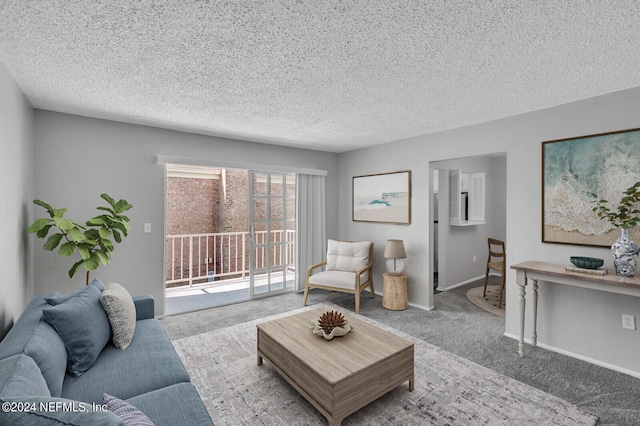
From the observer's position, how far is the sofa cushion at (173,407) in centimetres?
141

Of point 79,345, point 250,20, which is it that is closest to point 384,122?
point 250,20

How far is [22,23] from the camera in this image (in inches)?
65.7

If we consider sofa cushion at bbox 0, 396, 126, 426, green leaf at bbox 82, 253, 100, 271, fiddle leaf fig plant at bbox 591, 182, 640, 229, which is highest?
fiddle leaf fig plant at bbox 591, 182, 640, 229

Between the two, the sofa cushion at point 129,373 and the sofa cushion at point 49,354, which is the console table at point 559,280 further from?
the sofa cushion at point 49,354

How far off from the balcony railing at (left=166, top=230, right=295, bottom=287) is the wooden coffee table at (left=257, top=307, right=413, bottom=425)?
2500 millimetres

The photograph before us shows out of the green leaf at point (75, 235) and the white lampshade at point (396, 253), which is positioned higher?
the green leaf at point (75, 235)

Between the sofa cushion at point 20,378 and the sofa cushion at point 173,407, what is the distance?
0.43 metres

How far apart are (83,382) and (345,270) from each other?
342 cm

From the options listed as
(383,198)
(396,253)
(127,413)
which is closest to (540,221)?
(396,253)

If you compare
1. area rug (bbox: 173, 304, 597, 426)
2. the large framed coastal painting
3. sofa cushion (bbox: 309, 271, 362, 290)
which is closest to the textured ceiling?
the large framed coastal painting

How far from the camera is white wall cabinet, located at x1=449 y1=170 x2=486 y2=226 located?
5.41m

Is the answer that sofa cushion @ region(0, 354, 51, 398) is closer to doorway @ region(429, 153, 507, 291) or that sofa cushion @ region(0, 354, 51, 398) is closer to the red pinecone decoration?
the red pinecone decoration

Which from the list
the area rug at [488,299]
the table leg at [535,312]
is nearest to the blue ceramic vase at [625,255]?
the table leg at [535,312]

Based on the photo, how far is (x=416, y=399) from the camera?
224 cm
